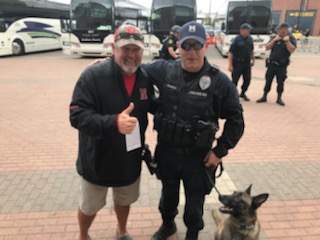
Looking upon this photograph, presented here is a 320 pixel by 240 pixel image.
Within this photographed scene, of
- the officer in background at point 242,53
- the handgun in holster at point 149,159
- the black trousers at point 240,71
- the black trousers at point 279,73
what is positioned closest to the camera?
the handgun in holster at point 149,159

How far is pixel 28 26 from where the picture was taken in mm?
17500

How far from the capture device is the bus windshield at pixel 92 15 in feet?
50.9

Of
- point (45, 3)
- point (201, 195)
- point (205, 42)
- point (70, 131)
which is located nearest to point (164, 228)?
point (201, 195)

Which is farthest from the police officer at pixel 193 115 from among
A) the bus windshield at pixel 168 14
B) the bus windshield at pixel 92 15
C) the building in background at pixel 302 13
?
the building in background at pixel 302 13

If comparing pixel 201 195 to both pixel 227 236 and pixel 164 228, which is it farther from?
pixel 164 228

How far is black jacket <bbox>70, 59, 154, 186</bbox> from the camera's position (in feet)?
6.41

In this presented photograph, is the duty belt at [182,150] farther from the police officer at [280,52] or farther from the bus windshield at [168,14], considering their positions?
the bus windshield at [168,14]

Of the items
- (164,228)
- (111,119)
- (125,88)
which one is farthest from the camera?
(164,228)

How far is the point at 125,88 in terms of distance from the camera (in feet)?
6.98

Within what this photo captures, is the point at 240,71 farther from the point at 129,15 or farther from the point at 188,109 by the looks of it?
the point at 129,15

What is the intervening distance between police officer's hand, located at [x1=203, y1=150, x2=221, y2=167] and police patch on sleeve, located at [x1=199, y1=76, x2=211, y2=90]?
0.55 m

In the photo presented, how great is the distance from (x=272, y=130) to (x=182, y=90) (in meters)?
4.13

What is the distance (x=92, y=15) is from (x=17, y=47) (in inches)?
210

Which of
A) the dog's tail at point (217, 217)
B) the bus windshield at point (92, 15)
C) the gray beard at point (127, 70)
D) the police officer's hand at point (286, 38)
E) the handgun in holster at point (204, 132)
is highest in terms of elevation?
the bus windshield at point (92, 15)
